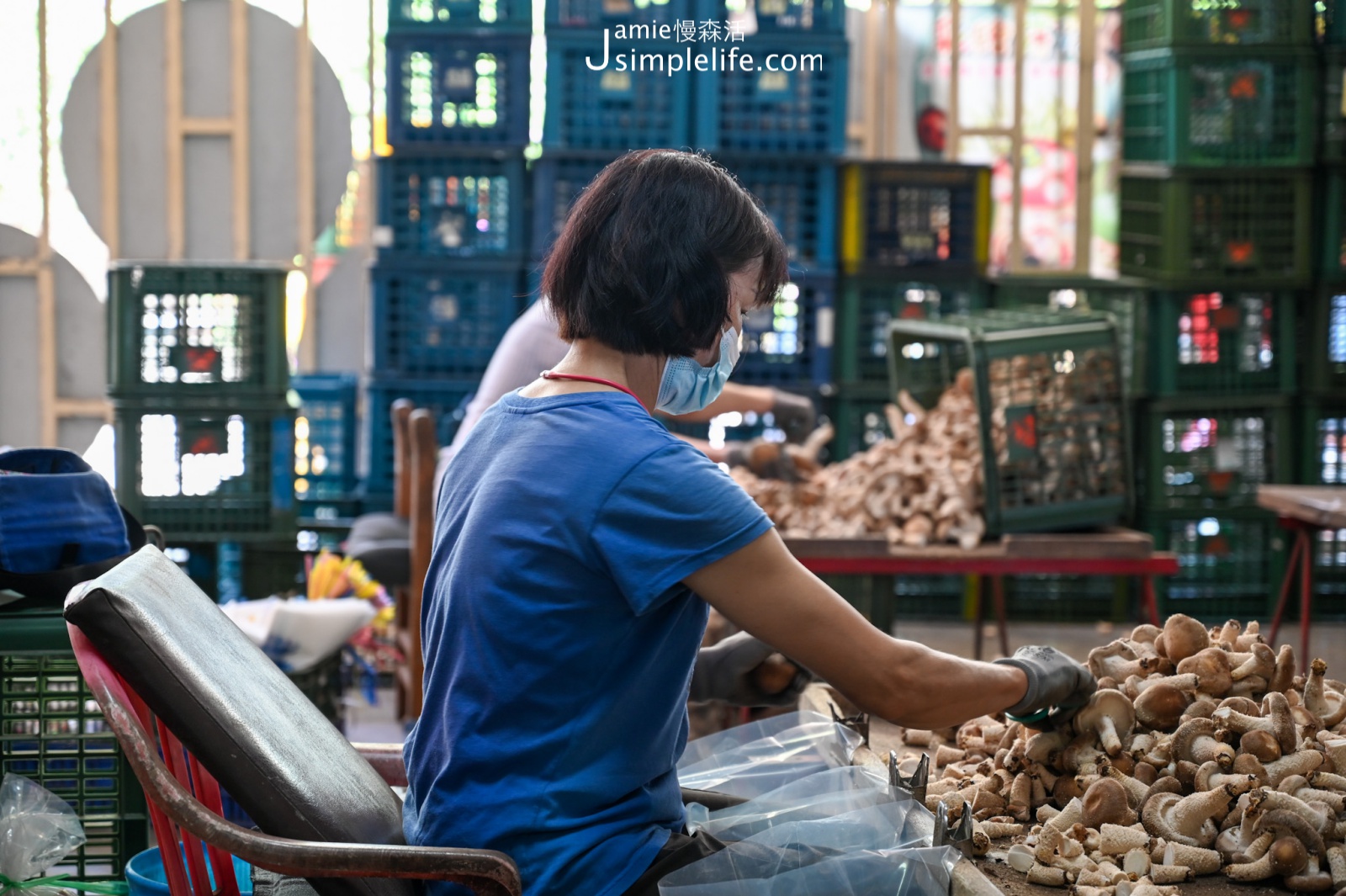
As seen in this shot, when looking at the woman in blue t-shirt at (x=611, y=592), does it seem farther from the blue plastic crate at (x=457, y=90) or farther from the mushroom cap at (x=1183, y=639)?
the blue plastic crate at (x=457, y=90)

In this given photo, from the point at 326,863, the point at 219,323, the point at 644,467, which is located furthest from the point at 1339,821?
the point at 219,323

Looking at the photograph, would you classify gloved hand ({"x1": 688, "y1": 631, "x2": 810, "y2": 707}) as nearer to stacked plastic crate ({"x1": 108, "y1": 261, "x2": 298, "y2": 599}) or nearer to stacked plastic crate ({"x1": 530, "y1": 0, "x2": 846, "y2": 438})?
stacked plastic crate ({"x1": 108, "y1": 261, "x2": 298, "y2": 599})

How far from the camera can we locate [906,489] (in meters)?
3.99

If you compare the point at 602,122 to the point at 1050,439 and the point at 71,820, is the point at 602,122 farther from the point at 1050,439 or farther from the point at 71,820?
the point at 71,820

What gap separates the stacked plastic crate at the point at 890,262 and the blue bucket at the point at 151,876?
3.73m

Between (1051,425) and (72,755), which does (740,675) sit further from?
(1051,425)

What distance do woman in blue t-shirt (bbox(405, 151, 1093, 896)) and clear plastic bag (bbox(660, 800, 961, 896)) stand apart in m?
0.04

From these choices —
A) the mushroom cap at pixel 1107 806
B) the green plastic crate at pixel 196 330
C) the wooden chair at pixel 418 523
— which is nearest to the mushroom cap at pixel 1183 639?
the mushroom cap at pixel 1107 806

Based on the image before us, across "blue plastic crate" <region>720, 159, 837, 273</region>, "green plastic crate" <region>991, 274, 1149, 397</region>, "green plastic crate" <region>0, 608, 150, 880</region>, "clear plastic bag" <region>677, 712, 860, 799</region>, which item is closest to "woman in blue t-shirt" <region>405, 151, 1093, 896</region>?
"clear plastic bag" <region>677, 712, 860, 799</region>

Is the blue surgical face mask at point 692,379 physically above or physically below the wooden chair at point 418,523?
above

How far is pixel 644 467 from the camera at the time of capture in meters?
1.61

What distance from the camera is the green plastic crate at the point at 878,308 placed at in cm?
562

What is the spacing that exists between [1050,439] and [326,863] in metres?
2.69

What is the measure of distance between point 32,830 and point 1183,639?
6.06 ft
